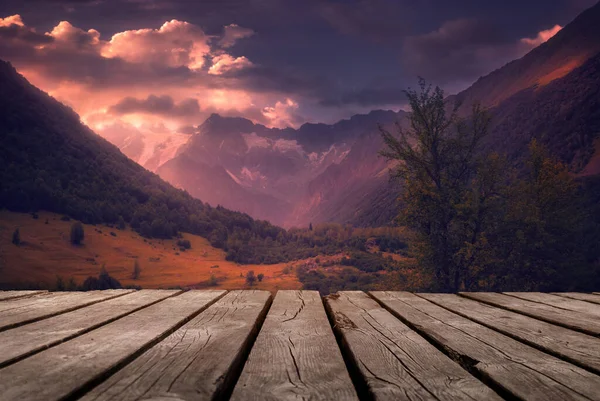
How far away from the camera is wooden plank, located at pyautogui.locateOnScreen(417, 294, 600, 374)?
193cm

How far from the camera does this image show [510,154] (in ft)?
248

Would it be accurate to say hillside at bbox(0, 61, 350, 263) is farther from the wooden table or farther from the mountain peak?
the wooden table

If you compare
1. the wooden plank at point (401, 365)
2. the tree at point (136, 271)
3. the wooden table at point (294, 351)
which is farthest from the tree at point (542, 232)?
the tree at point (136, 271)

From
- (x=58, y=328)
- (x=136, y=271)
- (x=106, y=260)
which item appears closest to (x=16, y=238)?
(x=106, y=260)

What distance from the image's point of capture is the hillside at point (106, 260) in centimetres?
5934

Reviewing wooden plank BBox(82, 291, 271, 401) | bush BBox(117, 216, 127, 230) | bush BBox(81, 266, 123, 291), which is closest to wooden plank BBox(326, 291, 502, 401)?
wooden plank BBox(82, 291, 271, 401)

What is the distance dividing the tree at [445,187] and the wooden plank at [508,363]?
21.9 metres

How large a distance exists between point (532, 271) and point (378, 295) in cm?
2833

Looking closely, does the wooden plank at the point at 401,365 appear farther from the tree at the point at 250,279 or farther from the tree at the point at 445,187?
the tree at the point at 250,279

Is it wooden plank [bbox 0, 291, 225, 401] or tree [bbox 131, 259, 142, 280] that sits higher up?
wooden plank [bbox 0, 291, 225, 401]

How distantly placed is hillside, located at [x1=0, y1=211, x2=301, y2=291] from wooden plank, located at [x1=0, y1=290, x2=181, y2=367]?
57091 millimetres

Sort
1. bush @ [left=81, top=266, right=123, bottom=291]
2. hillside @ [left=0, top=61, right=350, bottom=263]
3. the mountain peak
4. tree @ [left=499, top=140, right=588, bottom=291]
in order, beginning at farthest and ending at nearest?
the mountain peak → hillside @ [left=0, top=61, right=350, bottom=263] → bush @ [left=81, top=266, right=123, bottom=291] → tree @ [left=499, top=140, right=588, bottom=291]

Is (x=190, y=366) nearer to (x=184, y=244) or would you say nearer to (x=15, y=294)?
(x=15, y=294)

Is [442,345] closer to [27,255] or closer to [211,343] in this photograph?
[211,343]
